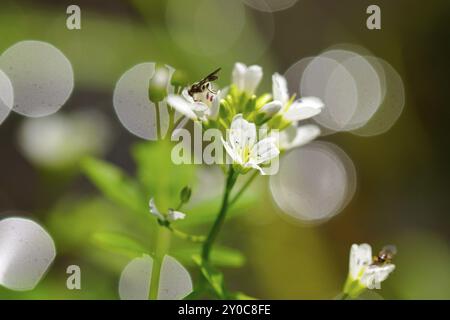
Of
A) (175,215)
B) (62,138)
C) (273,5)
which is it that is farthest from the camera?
(273,5)

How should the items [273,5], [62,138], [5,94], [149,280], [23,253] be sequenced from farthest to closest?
[273,5] < [5,94] < [62,138] < [23,253] < [149,280]

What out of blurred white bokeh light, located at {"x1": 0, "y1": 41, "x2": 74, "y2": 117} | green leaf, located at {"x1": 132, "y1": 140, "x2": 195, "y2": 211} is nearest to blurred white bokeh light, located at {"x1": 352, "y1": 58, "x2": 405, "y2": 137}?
blurred white bokeh light, located at {"x1": 0, "y1": 41, "x2": 74, "y2": 117}

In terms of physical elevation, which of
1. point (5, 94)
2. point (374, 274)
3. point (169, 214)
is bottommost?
point (374, 274)

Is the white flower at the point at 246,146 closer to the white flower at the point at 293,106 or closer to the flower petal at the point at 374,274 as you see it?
the white flower at the point at 293,106

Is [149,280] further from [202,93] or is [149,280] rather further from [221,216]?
[202,93]

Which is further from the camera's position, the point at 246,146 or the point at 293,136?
the point at 293,136

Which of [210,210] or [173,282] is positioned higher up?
[210,210]

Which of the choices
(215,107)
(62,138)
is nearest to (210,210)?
(215,107)
